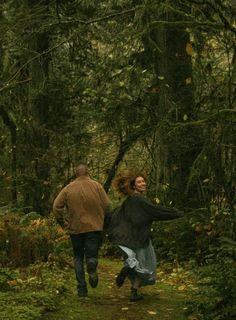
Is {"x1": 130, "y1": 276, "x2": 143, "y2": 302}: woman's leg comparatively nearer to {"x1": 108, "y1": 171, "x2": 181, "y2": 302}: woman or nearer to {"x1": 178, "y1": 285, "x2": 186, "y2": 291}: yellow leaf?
{"x1": 108, "y1": 171, "x2": 181, "y2": 302}: woman

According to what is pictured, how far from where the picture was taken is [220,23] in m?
7.88

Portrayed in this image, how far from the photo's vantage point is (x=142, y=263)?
8.73 m

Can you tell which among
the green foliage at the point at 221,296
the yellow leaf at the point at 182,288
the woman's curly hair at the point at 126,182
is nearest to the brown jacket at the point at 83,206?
the woman's curly hair at the point at 126,182

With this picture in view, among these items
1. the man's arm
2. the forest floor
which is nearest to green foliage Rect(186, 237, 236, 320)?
the forest floor

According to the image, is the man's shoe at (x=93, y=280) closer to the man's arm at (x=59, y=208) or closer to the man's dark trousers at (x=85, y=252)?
the man's dark trousers at (x=85, y=252)

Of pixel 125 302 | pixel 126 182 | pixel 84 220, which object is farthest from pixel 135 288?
pixel 126 182

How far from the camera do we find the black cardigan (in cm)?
865

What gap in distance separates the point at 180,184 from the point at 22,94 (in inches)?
267

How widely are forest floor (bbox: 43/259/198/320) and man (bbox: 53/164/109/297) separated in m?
0.40

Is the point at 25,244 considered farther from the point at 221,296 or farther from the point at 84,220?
the point at 221,296

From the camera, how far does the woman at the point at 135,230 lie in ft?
28.2

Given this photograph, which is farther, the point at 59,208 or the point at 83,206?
the point at 59,208

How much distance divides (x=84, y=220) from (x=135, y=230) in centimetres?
79

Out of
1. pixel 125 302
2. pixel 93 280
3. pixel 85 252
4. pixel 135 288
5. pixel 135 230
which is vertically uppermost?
pixel 135 230
